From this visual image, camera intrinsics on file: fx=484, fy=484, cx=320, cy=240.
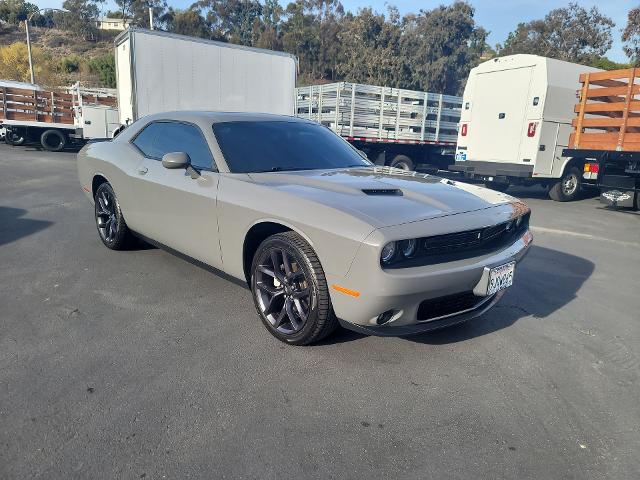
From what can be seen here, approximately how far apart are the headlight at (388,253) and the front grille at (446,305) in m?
0.36

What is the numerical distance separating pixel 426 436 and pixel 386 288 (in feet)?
2.46

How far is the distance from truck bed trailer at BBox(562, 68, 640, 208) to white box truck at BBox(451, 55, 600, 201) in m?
0.49

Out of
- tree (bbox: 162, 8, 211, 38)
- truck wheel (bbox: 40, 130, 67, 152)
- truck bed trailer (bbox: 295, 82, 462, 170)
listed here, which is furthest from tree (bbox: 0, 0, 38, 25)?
truck bed trailer (bbox: 295, 82, 462, 170)

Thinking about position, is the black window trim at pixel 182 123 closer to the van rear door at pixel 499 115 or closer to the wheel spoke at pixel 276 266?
the wheel spoke at pixel 276 266

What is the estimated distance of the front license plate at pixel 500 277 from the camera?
2.92m

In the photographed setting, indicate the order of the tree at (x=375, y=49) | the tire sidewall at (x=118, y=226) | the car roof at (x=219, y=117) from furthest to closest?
the tree at (x=375, y=49) < the tire sidewall at (x=118, y=226) < the car roof at (x=219, y=117)

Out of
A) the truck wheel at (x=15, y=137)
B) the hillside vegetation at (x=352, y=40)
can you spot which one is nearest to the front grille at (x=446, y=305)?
the truck wheel at (x=15, y=137)

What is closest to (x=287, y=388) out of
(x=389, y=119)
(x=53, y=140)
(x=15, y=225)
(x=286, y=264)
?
(x=286, y=264)

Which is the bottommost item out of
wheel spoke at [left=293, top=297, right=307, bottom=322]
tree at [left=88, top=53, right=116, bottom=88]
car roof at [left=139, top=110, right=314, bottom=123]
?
wheel spoke at [left=293, top=297, right=307, bottom=322]

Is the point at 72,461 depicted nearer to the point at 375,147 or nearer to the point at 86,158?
the point at 86,158

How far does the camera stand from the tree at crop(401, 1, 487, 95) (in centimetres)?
4750

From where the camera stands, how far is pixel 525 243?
3.53 m

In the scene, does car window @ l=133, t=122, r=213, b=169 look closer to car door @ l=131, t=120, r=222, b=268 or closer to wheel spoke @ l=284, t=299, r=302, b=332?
car door @ l=131, t=120, r=222, b=268

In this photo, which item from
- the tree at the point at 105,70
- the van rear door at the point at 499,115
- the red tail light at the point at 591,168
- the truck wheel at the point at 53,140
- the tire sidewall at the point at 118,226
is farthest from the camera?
the tree at the point at 105,70
